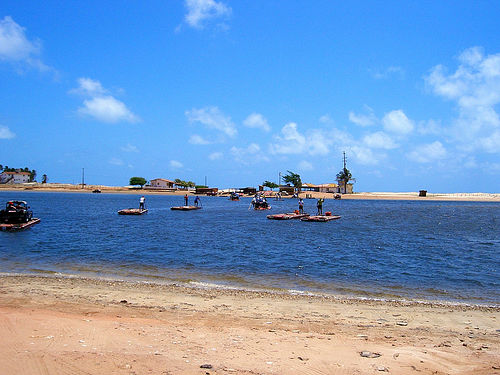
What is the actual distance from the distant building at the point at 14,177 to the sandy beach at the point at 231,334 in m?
168

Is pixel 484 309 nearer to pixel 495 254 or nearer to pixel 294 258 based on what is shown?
pixel 294 258

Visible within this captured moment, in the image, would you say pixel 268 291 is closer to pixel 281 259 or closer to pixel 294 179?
pixel 281 259

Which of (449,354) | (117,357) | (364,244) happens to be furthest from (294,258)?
(117,357)

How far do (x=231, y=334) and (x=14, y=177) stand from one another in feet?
580

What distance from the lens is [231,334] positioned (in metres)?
8.24

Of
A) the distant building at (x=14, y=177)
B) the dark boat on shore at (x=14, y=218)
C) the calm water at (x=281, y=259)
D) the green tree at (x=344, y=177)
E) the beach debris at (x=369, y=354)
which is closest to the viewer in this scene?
the beach debris at (x=369, y=354)

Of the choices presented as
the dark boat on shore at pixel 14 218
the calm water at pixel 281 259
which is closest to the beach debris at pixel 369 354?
the calm water at pixel 281 259

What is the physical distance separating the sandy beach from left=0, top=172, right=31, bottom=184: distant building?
168 metres

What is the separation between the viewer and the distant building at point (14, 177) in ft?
512

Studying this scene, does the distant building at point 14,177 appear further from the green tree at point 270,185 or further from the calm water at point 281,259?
the calm water at point 281,259

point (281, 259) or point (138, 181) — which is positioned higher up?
point (138, 181)

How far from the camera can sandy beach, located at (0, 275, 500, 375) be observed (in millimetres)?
6457

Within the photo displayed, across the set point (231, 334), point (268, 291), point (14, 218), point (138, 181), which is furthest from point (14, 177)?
point (231, 334)

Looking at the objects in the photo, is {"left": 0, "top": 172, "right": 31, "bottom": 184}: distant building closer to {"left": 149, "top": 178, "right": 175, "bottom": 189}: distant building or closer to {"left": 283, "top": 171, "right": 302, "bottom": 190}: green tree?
{"left": 149, "top": 178, "right": 175, "bottom": 189}: distant building
